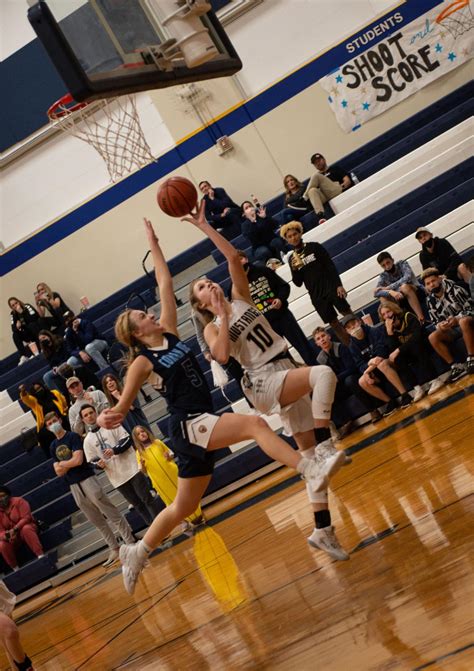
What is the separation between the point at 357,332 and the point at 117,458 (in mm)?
3174

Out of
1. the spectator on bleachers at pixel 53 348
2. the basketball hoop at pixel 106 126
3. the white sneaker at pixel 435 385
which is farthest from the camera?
the spectator on bleachers at pixel 53 348

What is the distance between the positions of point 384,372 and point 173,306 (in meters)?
4.76

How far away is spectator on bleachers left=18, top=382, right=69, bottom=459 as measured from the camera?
1223 cm

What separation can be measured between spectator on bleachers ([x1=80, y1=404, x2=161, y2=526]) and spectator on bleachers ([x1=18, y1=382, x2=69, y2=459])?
2212 mm

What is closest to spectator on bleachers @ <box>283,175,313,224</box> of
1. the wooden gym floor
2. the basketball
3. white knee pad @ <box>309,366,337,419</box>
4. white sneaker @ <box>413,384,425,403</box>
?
white sneaker @ <box>413,384,425,403</box>

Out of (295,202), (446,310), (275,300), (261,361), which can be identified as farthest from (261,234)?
(261,361)

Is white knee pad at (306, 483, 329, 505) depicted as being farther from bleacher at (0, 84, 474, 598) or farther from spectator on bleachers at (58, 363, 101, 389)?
spectator on bleachers at (58, 363, 101, 389)

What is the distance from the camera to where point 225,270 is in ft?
46.3

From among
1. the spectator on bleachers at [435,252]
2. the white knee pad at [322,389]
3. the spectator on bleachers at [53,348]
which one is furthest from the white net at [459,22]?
the white knee pad at [322,389]

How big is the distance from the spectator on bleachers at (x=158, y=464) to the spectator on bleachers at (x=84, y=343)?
361 centimetres

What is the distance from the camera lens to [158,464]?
9.66 metres

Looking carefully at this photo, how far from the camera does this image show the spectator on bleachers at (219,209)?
559 inches

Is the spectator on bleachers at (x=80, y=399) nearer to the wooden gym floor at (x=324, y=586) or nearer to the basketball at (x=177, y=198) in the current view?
the wooden gym floor at (x=324, y=586)

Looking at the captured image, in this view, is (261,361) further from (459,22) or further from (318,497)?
(459,22)
